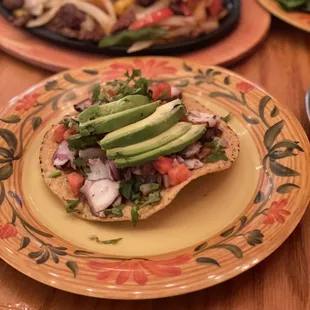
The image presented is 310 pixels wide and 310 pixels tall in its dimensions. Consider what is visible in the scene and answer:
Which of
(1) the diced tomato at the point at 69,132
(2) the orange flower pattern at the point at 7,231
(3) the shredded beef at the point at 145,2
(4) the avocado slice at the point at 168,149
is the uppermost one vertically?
(3) the shredded beef at the point at 145,2

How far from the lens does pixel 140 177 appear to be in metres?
1.57

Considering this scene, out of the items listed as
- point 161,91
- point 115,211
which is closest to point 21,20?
point 161,91

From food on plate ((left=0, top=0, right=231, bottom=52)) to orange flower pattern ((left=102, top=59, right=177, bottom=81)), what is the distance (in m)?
0.22

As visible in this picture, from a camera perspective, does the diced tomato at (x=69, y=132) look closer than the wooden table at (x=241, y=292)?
No

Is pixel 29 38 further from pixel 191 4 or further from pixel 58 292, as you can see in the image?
pixel 58 292

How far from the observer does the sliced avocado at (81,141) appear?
157 cm

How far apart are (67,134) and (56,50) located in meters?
0.88

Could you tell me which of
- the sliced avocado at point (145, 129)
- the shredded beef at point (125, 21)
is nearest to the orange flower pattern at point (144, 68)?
the shredded beef at point (125, 21)

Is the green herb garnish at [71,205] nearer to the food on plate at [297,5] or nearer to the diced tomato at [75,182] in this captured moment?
the diced tomato at [75,182]

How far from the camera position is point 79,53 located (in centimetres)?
243

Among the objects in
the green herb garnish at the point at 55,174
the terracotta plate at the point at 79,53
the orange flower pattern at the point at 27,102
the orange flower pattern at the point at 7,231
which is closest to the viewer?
the orange flower pattern at the point at 7,231

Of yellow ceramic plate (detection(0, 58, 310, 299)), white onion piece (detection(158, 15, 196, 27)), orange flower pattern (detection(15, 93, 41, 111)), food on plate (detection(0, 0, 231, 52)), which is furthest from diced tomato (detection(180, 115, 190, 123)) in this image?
white onion piece (detection(158, 15, 196, 27))

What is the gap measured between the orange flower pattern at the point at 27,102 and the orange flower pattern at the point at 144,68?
309 millimetres

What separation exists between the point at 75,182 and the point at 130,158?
211 mm
